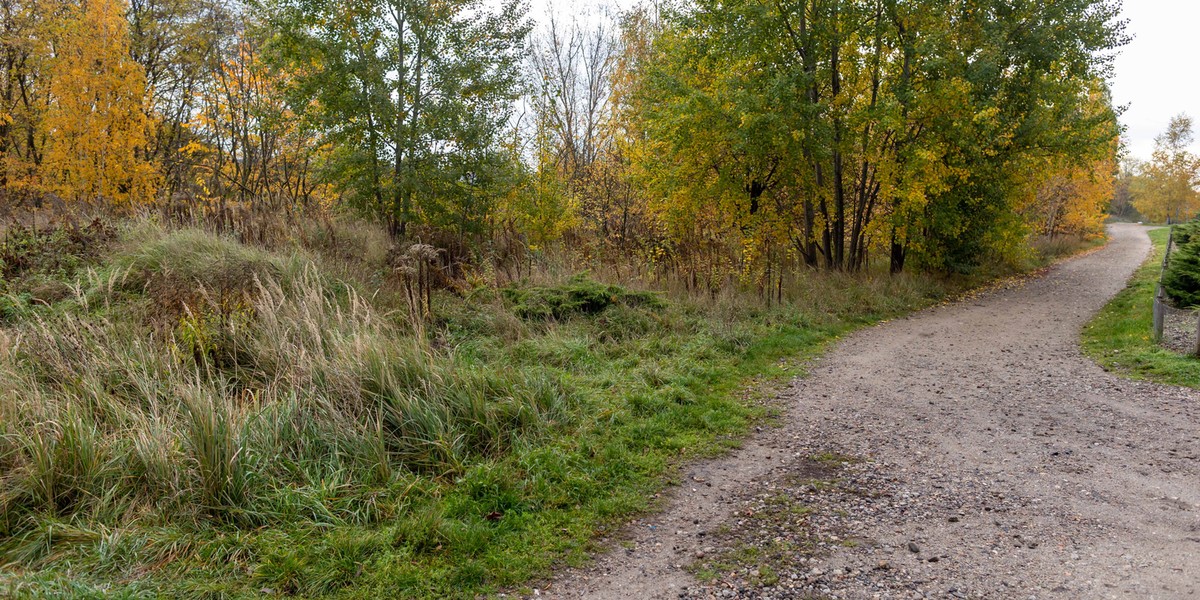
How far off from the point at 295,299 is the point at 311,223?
447 cm

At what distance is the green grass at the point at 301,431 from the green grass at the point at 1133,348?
4365mm

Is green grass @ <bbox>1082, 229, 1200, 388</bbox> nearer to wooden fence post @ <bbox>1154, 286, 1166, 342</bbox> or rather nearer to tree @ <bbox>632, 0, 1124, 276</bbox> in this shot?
wooden fence post @ <bbox>1154, 286, 1166, 342</bbox>

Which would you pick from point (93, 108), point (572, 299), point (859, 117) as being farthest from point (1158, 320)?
point (93, 108)

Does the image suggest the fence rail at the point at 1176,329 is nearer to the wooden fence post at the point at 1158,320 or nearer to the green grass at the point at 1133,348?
the wooden fence post at the point at 1158,320

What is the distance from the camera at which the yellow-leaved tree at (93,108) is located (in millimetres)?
14328

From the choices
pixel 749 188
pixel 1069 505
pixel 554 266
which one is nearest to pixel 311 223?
pixel 554 266

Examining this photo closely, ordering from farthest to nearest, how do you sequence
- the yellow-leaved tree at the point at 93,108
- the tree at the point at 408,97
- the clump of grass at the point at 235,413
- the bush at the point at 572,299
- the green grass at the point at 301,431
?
1. the yellow-leaved tree at the point at 93,108
2. the tree at the point at 408,97
3. the bush at the point at 572,299
4. the clump of grass at the point at 235,413
5. the green grass at the point at 301,431

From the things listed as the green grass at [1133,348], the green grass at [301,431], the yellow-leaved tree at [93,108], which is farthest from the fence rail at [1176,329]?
A: the yellow-leaved tree at [93,108]

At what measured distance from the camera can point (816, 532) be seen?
4.12 m

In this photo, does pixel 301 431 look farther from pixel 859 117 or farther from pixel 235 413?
pixel 859 117

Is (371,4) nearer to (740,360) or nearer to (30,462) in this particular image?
(740,360)

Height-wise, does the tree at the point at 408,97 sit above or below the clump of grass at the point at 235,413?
above

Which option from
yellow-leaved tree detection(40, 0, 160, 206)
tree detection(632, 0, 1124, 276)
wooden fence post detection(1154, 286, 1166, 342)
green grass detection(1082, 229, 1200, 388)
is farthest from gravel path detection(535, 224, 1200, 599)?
yellow-leaved tree detection(40, 0, 160, 206)

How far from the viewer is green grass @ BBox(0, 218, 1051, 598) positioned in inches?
139
